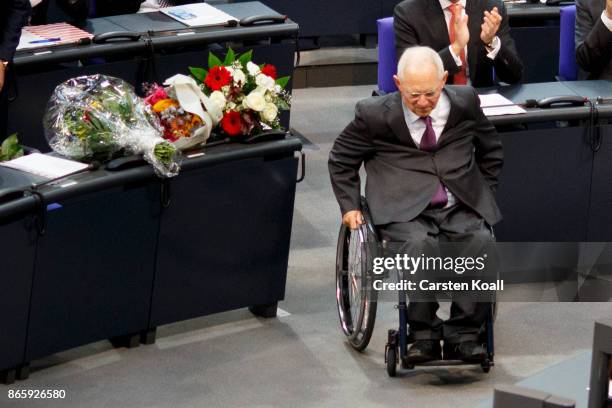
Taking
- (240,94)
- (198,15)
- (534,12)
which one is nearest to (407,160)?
(240,94)

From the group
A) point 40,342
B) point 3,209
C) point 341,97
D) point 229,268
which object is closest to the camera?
point 3,209

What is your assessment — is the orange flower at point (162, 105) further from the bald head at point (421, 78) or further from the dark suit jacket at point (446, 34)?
the dark suit jacket at point (446, 34)

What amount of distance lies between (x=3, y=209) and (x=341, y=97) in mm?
4373

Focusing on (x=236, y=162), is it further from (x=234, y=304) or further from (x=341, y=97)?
(x=341, y=97)

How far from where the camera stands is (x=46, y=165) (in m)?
5.08

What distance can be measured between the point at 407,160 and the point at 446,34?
123cm

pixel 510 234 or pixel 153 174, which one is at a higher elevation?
pixel 153 174

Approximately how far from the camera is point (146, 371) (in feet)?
17.0

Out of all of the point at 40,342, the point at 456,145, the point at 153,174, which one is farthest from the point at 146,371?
the point at 456,145

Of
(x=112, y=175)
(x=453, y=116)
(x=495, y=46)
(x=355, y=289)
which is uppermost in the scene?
(x=495, y=46)

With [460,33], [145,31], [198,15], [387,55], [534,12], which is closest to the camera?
[460,33]

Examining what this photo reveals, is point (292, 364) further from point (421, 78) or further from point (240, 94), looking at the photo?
point (421, 78)

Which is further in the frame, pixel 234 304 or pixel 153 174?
pixel 234 304

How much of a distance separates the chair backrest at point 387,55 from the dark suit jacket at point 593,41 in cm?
97
